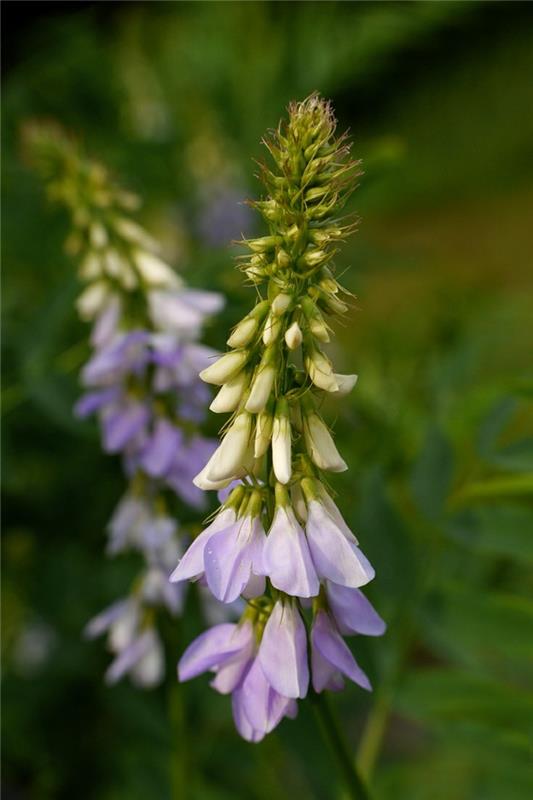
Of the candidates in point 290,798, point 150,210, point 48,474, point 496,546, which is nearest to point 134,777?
point 290,798

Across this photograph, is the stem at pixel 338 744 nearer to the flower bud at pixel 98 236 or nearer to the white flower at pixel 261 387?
the white flower at pixel 261 387

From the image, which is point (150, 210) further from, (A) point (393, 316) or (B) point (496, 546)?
(B) point (496, 546)

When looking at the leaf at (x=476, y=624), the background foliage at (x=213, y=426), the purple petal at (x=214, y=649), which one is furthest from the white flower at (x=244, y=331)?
the leaf at (x=476, y=624)

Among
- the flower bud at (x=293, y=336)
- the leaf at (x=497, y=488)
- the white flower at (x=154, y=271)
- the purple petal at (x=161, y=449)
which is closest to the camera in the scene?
the flower bud at (x=293, y=336)

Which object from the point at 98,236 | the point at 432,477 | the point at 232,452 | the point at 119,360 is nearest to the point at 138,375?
the point at 119,360

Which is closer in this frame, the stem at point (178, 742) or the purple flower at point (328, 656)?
the purple flower at point (328, 656)

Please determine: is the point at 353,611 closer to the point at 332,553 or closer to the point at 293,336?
the point at 332,553

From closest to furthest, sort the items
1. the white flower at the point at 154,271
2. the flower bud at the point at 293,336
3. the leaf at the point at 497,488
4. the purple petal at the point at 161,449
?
the flower bud at the point at 293,336 < the leaf at the point at 497,488 < the purple petal at the point at 161,449 < the white flower at the point at 154,271
